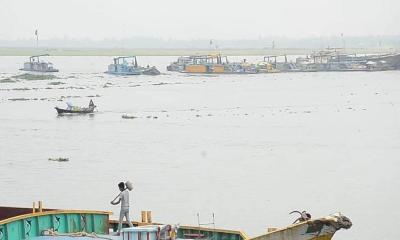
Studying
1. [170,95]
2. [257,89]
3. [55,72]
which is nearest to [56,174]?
[170,95]

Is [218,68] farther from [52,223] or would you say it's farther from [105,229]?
[52,223]

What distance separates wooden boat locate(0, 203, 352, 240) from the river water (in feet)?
20.5

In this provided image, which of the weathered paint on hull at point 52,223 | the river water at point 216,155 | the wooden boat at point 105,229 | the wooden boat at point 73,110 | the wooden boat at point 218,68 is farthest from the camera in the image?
the wooden boat at point 218,68

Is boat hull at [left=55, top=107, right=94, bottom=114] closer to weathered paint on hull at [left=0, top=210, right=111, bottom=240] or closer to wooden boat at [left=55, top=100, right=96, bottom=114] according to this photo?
wooden boat at [left=55, top=100, right=96, bottom=114]

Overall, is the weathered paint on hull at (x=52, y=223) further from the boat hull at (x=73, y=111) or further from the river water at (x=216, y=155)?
the boat hull at (x=73, y=111)

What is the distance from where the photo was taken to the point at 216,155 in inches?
1407

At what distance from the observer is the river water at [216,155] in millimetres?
25266

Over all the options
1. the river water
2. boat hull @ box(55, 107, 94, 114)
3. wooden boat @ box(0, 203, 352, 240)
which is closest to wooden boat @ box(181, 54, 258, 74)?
the river water

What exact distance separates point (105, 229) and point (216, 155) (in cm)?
1957

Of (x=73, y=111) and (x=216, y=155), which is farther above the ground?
(x=73, y=111)

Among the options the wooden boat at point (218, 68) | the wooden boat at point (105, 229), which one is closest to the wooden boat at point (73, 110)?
the wooden boat at point (105, 229)

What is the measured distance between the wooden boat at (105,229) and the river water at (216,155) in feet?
20.5

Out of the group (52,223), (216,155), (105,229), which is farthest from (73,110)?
(52,223)

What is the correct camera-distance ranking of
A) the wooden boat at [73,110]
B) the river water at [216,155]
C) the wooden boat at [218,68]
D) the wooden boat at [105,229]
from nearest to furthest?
the wooden boat at [105,229] < the river water at [216,155] < the wooden boat at [73,110] < the wooden boat at [218,68]
